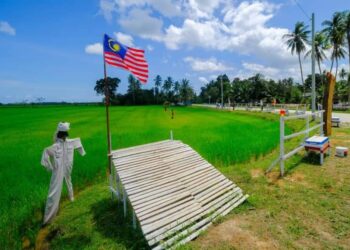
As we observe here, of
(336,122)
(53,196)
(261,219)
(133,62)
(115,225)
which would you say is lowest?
(115,225)

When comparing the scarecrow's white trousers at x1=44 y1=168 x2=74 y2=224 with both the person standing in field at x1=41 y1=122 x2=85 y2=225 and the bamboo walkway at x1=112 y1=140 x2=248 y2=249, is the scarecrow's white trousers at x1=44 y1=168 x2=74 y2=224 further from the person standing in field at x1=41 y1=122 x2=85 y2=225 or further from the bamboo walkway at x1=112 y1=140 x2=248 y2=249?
the bamboo walkway at x1=112 y1=140 x2=248 y2=249

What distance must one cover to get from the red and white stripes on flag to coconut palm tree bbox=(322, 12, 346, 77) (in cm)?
3506

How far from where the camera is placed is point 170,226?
386 centimetres

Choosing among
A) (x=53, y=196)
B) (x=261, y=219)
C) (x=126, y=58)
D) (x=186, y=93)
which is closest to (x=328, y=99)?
(x=261, y=219)

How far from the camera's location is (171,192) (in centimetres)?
459

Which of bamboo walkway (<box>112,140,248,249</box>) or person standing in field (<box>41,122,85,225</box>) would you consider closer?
bamboo walkway (<box>112,140,248,249</box>)

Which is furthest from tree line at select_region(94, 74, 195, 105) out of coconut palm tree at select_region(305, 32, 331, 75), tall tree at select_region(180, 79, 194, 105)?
coconut palm tree at select_region(305, 32, 331, 75)

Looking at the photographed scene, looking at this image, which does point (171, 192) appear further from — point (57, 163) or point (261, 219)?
point (57, 163)

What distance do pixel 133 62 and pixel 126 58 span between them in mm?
183

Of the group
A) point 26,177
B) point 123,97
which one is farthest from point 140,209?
point 123,97

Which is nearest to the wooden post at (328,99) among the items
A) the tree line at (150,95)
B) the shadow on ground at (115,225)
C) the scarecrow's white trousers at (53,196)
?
the shadow on ground at (115,225)

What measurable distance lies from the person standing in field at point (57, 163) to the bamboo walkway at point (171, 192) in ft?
3.19

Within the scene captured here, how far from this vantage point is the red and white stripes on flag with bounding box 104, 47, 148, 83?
18.1 feet

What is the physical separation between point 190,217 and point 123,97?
9478 centimetres
